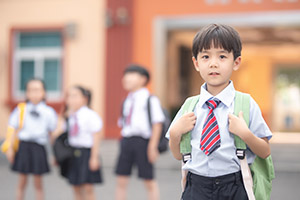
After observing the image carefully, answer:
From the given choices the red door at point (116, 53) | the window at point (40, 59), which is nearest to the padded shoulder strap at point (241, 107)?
the red door at point (116, 53)

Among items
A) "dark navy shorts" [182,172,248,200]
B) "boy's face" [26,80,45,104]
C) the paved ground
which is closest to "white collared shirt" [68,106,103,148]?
"boy's face" [26,80,45,104]

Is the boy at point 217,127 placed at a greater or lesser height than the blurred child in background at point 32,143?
greater

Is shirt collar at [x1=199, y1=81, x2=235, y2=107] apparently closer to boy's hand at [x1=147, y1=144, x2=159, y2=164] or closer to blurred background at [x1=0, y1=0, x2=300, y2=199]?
boy's hand at [x1=147, y1=144, x2=159, y2=164]

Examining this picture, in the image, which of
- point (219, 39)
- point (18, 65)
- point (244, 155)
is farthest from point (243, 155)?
point (18, 65)

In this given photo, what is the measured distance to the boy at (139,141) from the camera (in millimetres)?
5109

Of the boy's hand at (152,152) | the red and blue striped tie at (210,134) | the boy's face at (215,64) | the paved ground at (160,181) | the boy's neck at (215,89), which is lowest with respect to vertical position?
the paved ground at (160,181)

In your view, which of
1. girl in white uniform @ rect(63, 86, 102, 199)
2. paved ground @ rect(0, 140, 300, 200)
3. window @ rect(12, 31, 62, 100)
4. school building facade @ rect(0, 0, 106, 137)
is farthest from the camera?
window @ rect(12, 31, 62, 100)

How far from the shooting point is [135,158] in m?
5.16

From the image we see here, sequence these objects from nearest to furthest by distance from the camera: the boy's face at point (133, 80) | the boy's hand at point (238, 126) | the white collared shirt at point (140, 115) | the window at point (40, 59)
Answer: the boy's hand at point (238, 126) < the white collared shirt at point (140, 115) < the boy's face at point (133, 80) < the window at point (40, 59)

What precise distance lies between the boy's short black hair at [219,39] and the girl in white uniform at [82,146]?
2742mm

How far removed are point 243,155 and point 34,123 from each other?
11.3 feet

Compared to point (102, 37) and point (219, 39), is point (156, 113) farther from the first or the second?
point (102, 37)

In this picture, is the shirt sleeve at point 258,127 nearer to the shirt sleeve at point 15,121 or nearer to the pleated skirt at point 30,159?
the pleated skirt at point 30,159

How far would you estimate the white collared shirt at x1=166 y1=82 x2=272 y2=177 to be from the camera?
2.42 metres
